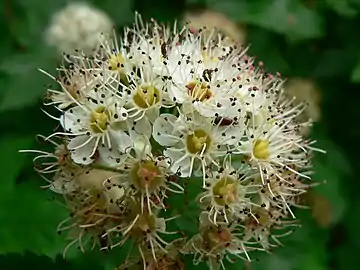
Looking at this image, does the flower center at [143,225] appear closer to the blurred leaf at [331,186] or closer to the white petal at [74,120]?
the white petal at [74,120]

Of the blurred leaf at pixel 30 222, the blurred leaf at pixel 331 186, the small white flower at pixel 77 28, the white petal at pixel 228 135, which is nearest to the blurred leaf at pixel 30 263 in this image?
the blurred leaf at pixel 30 222

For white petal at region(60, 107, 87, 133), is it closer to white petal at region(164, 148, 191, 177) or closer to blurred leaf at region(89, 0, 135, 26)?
white petal at region(164, 148, 191, 177)

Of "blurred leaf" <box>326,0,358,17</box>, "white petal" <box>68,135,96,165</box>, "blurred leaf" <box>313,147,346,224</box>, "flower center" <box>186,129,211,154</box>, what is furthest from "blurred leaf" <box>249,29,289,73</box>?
"white petal" <box>68,135,96,165</box>

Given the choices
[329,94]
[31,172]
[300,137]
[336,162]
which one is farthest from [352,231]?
[31,172]

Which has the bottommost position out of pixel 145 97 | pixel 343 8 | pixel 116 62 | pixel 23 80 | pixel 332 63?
pixel 145 97

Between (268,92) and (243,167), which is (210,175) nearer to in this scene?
(243,167)

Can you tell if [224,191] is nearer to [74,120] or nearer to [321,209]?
[74,120]

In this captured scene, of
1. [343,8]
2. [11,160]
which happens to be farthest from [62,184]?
[343,8]
